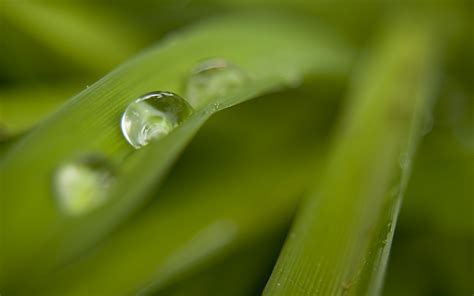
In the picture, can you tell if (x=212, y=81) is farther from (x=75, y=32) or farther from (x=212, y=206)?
(x=75, y=32)

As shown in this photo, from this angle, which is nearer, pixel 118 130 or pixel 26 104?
pixel 118 130

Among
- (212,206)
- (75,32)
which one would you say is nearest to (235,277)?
(212,206)

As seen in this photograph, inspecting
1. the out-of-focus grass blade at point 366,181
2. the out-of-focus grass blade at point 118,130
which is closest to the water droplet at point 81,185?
the out-of-focus grass blade at point 118,130

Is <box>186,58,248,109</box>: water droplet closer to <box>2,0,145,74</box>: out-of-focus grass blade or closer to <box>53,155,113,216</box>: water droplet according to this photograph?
<box>53,155,113,216</box>: water droplet

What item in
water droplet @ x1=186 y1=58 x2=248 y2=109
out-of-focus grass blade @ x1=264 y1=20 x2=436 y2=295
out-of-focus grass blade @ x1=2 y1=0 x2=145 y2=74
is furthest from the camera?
out-of-focus grass blade @ x1=2 y1=0 x2=145 y2=74

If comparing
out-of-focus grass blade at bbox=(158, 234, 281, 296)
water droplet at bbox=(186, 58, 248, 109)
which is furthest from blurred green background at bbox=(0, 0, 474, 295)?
water droplet at bbox=(186, 58, 248, 109)

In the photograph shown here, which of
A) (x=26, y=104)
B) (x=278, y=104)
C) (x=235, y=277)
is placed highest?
(x=278, y=104)

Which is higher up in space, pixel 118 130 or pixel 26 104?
pixel 26 104

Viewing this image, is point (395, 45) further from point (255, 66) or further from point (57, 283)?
point (57, 283)
